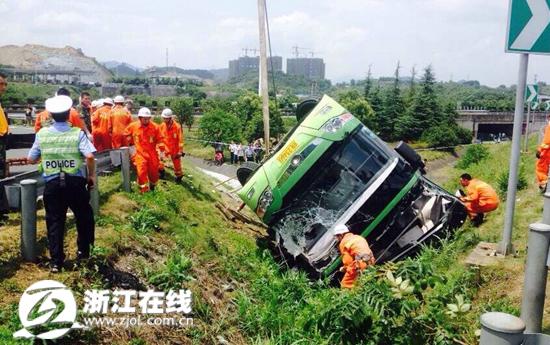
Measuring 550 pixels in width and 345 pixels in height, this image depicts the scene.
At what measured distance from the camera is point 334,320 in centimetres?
390

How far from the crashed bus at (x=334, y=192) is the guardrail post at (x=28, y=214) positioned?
3716 millimetres

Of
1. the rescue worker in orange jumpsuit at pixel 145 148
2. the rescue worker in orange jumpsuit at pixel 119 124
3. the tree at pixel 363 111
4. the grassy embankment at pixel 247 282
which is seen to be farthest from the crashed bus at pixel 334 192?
the tree at pixel 363 111

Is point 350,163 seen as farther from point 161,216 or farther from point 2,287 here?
point 2,287

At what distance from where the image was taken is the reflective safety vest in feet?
15.4

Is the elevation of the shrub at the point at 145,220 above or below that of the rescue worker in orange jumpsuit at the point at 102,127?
below

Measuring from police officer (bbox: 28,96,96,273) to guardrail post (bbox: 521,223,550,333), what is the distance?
376 centimetres

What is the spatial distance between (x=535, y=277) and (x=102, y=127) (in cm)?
820

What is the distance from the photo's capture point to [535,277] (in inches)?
111

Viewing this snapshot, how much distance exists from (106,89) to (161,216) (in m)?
105

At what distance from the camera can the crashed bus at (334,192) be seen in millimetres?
7684

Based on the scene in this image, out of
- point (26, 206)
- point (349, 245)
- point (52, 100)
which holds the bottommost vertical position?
point (349, 245)

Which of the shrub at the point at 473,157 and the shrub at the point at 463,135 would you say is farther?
the shrub at the point at 463,135

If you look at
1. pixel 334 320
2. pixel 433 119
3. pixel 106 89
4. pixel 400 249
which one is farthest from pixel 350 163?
pixel 106 89

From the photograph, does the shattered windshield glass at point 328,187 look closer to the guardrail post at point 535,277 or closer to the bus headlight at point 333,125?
the bus headlight at point 333,125
